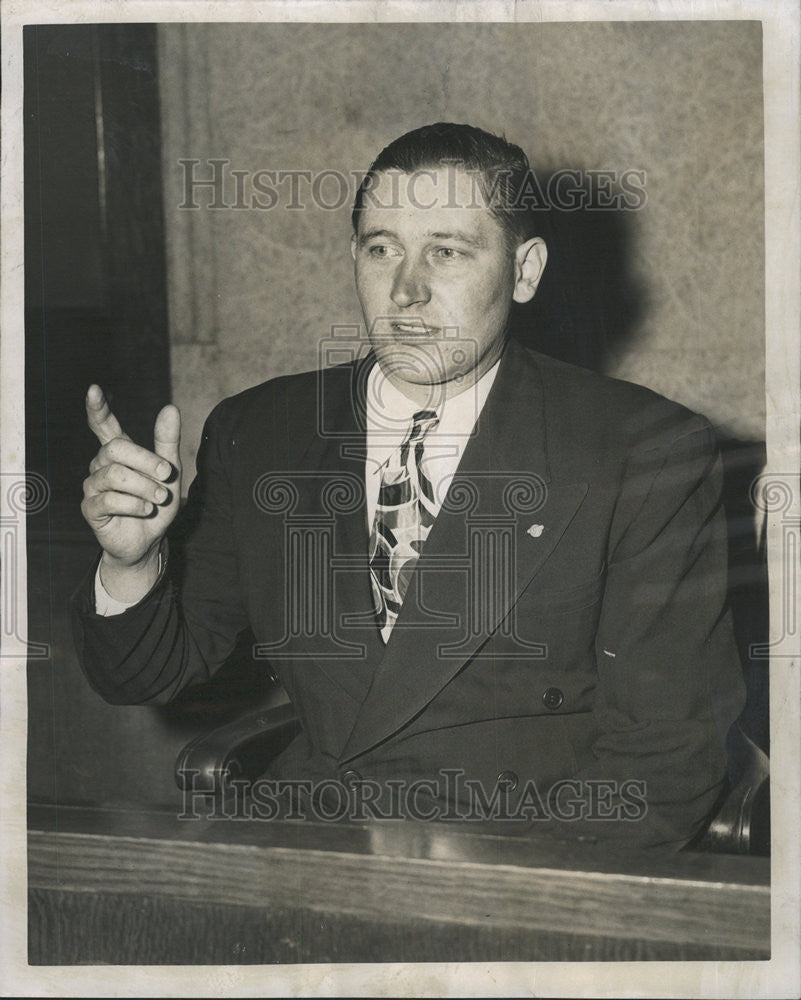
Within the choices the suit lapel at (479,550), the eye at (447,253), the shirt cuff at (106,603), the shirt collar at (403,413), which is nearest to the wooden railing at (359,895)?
the suit lapel at (479,550)

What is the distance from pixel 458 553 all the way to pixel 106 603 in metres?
0.62

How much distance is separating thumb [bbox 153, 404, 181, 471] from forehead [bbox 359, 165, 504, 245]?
18.4 inches

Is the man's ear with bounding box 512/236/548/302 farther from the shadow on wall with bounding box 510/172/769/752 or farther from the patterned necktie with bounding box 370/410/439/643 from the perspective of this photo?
the patterned necktie with bounding box 370/410/439/643

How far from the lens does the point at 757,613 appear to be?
1.86 m

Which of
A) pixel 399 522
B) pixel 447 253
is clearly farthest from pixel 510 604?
pixel 447 253

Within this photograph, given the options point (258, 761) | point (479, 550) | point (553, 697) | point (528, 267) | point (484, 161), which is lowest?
point (258, 761)

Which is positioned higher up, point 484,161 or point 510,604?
point 484,161

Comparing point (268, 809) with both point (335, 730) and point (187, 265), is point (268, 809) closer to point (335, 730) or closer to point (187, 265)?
point (335, 730)

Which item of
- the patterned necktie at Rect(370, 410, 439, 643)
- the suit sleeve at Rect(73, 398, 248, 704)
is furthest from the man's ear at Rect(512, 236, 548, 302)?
the suit sleeve at Rect(73, 398, 248, 704)

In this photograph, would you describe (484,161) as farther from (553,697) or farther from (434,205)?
(553,697)

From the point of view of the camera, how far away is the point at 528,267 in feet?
5.94

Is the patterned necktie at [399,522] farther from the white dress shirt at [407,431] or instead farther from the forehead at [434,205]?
the forehead at [434,205]

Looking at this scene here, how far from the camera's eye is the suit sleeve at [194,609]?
185 cm

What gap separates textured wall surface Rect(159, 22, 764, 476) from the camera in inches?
71.7
